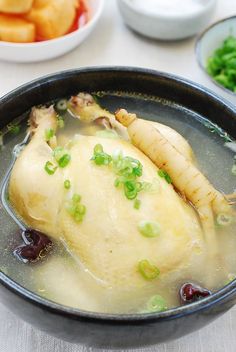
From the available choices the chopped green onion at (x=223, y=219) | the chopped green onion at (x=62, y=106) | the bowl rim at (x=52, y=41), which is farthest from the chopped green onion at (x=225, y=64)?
the chopped green onion at (x=223, y=219)

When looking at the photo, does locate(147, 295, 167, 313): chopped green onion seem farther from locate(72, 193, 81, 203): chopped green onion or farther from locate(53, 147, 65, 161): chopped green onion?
locate(53, 147, 65, 161): chopped green onion

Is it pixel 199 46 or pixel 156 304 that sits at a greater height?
pixel 199 46

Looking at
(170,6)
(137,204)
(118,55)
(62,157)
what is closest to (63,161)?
(62,157)

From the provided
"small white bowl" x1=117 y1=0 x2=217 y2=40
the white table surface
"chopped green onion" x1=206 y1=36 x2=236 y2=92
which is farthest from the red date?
"small white bowl" x1=117 y1=0 x2=217 y2=40

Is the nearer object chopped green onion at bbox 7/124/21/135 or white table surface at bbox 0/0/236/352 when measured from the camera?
chopped green onion at bbox 7/124/21/135

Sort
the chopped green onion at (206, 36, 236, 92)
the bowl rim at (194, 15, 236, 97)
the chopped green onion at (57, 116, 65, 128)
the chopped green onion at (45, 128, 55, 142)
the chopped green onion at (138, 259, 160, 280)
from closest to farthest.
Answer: the chopped green onion at (138, 259, 160, 280) → the chopped green onion at (45, 128, 55, 142) → the chopped green onion at (57, 116, 65, 128) → the bowl rim at (194, 15, 236, 97) → the chopped green onion at (206, 36, 236, 92)

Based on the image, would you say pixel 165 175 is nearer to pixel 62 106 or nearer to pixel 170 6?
pixel 62 106
